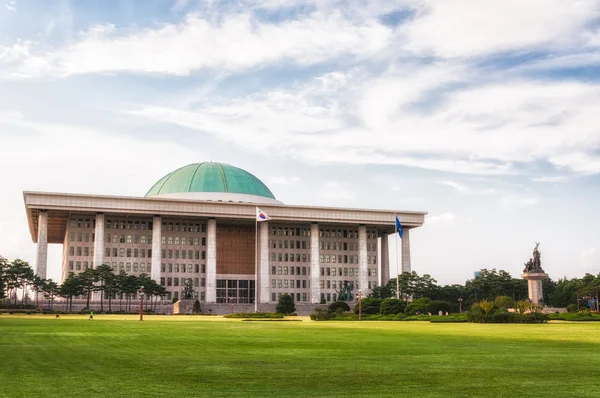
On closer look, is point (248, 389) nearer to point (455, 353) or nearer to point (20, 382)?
point (20, 382)

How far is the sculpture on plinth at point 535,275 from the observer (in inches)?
3524

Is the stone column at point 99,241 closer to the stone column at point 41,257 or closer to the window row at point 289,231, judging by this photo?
the stone column at point 41,257

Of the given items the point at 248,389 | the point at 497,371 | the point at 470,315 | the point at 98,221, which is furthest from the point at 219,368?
the point at 98,221

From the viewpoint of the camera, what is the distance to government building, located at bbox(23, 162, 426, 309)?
373 ft

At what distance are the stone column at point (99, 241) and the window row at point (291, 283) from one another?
3091cm

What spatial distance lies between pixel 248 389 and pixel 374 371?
12.3 feet

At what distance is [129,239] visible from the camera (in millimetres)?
119125

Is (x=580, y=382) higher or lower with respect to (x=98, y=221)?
lower

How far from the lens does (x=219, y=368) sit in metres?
15.8

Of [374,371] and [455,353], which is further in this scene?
[455,353]

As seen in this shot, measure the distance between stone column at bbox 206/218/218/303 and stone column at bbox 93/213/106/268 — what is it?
17.6m

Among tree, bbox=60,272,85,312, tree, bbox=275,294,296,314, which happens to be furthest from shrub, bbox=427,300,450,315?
tree, bbox=60,272,85,312

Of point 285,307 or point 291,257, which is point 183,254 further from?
point 285,307

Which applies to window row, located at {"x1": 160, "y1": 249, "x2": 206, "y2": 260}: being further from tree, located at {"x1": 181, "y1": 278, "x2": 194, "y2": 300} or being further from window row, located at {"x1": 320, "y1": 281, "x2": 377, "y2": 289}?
window row, located at {"x1": 320, "y1": 281, "x2": 377, "y2": 289}
